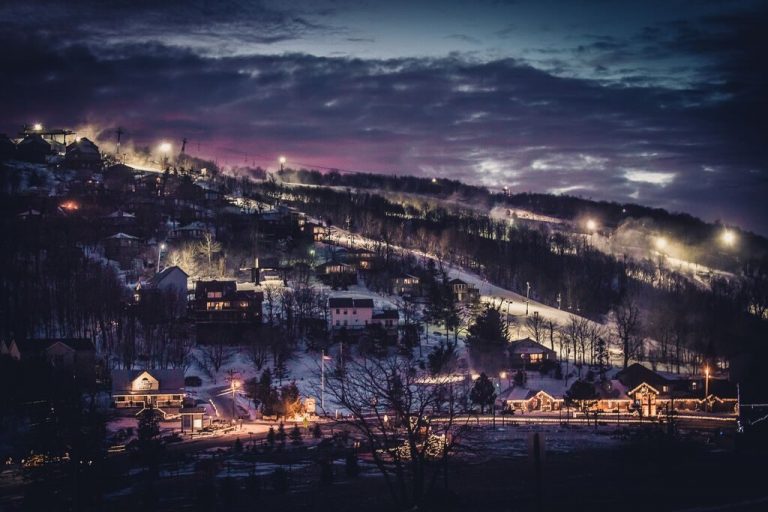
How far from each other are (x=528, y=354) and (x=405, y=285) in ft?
71.4

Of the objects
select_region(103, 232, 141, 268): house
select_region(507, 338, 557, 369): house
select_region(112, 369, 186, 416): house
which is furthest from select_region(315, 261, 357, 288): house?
select_region(112, 369, 186, 416): house

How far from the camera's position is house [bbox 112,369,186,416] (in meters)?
46.3

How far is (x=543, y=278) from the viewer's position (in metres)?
94.5

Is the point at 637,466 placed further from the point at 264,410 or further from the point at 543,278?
the point at 543,278

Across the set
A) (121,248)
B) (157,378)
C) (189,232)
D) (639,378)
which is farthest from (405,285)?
Answer: (157,378)

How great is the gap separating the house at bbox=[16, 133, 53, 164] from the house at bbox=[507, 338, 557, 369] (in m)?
84.2

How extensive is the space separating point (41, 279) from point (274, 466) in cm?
4093

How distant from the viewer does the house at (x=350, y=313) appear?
211 feet

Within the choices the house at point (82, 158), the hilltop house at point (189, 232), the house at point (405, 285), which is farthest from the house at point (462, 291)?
the house at point (82, 158)

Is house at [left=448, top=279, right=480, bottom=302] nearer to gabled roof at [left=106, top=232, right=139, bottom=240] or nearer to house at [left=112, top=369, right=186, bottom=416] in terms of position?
gabled roof at [left=106, top=232, right=139, bottom=240]

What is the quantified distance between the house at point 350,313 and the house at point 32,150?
70875 millimetres

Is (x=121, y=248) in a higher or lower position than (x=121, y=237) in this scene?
lower

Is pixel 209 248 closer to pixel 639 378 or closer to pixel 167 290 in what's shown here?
pixel 167 290

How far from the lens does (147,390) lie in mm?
46625
